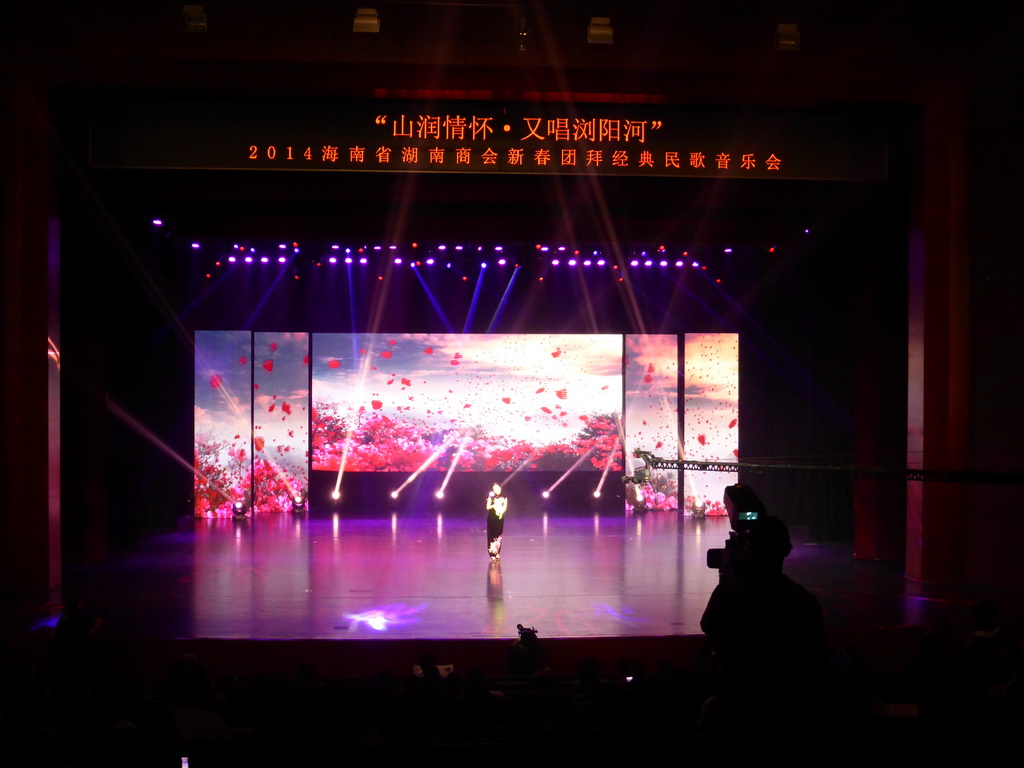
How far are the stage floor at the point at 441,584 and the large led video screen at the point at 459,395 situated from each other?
5.85 feet

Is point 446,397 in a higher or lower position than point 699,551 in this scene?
higher

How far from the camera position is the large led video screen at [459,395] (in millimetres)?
12820

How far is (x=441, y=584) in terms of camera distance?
7.57 m

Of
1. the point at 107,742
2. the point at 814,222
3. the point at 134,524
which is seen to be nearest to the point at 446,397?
the point at 134,524

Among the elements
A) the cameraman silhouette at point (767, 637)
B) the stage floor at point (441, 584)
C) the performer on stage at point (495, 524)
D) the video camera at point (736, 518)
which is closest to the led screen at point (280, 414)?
the stage floor at point (441, 584)

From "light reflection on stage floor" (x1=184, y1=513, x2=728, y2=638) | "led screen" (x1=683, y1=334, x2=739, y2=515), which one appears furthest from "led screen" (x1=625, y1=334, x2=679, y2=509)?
"light reflection on stage floor" (x1=184, y1=513, x2=728, y2=638)

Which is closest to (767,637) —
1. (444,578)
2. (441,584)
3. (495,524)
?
(441,584)

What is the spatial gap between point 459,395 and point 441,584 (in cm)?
556

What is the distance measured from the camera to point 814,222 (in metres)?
8.47

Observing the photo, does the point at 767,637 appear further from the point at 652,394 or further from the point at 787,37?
the point at 652,394

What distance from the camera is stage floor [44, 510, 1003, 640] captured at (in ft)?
19.9

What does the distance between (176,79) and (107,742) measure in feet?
19.4

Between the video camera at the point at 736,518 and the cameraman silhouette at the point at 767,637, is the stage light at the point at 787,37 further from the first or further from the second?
the cameraman silhouette at the point at 767,637

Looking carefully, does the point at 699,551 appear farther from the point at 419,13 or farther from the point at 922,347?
the point at 419,13
